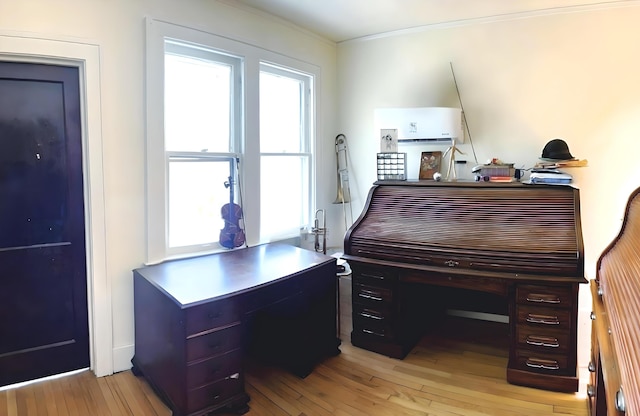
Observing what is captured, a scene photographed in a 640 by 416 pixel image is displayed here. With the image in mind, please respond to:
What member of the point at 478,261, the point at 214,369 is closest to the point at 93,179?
the point at 214,369

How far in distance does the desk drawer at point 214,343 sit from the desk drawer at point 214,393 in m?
0.17

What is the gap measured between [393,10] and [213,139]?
1701 mm

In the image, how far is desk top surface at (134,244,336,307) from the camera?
2.24m

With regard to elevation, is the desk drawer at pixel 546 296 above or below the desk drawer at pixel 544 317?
above

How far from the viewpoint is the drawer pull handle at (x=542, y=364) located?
2510 mm

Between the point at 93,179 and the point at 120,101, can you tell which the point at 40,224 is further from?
the point at 120,101

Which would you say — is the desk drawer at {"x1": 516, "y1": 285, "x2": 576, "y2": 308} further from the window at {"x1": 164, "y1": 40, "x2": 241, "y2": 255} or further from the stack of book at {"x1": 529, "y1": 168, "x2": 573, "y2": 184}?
the window at {"x1": 164, "y1": 40, "x2": 241, "y2": 255}

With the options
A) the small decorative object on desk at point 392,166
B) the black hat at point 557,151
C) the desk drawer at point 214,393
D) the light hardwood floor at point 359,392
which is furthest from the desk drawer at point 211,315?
the black hat at point 557,151

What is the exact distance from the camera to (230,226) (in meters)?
3.12

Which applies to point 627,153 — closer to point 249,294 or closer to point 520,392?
point 520,392

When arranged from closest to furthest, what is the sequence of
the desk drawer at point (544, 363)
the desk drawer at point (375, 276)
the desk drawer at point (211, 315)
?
the desk drawer at point (211, 315) < the desk drawer at point (544, 363) < the desk drawer at point (375, 276)

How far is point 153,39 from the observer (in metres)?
2.68

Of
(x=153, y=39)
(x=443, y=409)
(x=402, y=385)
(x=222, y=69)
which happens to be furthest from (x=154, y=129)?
(x=443, y=409)

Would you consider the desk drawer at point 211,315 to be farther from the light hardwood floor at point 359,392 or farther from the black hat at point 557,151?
the black hat at point 557,151
